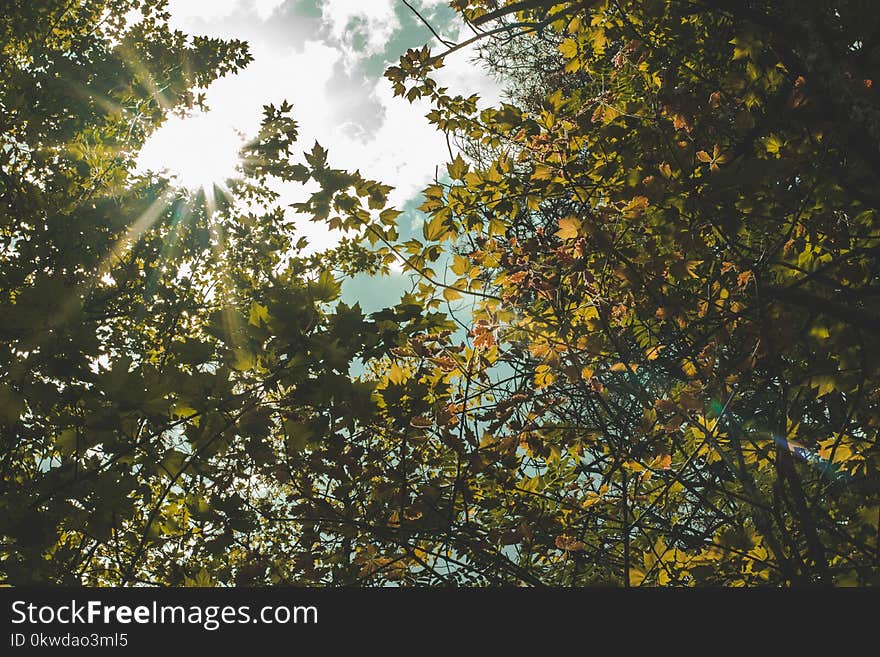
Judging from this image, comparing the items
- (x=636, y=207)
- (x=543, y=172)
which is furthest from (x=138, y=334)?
(x=636, y=207)

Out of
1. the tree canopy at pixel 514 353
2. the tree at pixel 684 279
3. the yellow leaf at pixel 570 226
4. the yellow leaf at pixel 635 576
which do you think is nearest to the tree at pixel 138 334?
the tree canopy at pixel 514 353

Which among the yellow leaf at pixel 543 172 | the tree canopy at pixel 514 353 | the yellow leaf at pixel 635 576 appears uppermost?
the yellow leaf at pixel 543 172

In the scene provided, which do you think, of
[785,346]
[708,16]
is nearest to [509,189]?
[785,346]

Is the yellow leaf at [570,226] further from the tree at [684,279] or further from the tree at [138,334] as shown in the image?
the tree at [138,334]

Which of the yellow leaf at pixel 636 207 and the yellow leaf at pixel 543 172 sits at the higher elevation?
the yellow leaf at pixel 543 172

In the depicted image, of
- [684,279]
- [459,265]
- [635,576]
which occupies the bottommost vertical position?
[635,576]

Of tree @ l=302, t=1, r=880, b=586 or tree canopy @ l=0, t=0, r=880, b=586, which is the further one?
tree @ l=302, t=1, r=880, b=586

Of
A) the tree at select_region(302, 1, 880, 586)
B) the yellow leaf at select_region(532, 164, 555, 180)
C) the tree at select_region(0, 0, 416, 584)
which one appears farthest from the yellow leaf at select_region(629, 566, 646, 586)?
the yellow leaf at select_region(532, 164, 555, 180)

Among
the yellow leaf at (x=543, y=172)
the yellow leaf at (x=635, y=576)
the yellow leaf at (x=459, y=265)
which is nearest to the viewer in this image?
the yellow leaf at (x=635, y=576)

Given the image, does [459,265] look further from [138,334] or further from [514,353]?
[138,334]

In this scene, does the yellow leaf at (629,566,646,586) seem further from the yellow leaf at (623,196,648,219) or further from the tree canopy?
the yellow leaf at (623,196,648,219)

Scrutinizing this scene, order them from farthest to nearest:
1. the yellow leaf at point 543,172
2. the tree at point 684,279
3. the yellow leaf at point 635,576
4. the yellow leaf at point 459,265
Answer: the yellow leaf at point 459,265
the yellow leaf at point 543,172
the yellow leaf at point 635,576
the tree at point 684,279

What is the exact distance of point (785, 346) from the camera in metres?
2.47

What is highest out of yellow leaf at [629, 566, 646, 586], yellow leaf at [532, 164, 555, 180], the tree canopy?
yellow leaf at [532, 164, 555, 180]
